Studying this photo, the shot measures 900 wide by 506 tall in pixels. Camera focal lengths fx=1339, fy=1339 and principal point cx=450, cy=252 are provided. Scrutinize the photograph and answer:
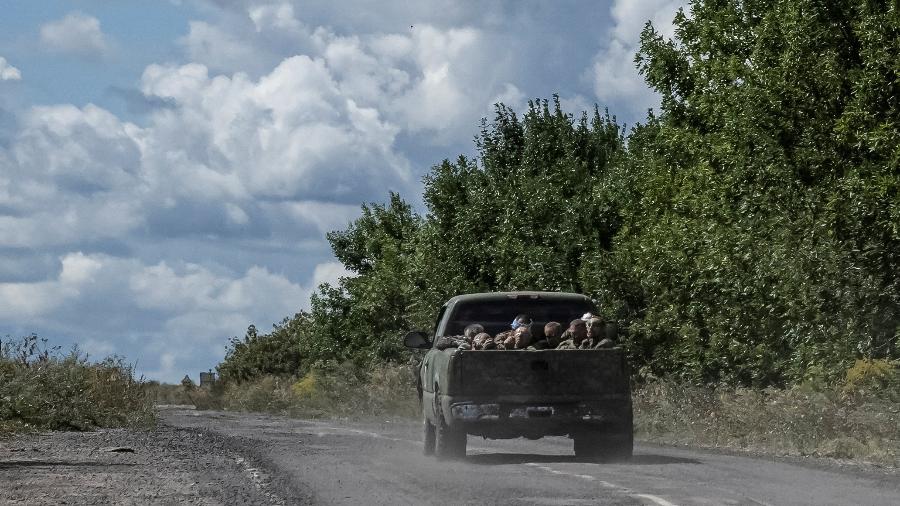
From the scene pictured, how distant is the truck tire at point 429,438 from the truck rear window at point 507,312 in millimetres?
1277

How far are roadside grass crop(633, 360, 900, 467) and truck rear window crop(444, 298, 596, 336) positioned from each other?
406 cm

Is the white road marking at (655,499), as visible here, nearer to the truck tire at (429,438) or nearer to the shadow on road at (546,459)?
the shadow on road at (546,459)

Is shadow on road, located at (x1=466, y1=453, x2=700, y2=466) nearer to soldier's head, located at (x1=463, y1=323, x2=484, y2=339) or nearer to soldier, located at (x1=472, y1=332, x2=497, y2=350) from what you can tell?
soldier, located at (x1=472, y1=332, x2=497, y2=350)

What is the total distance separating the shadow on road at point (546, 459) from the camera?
1648 cm

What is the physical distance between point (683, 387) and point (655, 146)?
17.7 metres

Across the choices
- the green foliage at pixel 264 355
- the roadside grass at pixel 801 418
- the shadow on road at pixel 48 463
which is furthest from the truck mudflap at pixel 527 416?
the green foliage at pixel 264 355

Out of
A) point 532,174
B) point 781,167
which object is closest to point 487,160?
point 532,174

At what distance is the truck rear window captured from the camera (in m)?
18.3

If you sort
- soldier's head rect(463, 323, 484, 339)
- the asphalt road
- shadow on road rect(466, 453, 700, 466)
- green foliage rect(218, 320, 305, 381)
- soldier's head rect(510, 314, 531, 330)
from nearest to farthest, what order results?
the asphalt road
shadow on road rect(466, 453, 700, 466)
soldier's head rect(510, 314, 531, 330)
soldier's head rect(463, 323, 484, 339)
green foliage rect(218, 320, 305, 381)

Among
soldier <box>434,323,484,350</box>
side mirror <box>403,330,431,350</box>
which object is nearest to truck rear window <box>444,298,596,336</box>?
side mirror <box>403,330,431,350</box>

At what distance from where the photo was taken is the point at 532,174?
4888 cm

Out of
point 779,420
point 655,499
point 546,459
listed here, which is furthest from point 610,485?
point 779,420

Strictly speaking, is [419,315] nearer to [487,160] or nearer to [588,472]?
[487,160]

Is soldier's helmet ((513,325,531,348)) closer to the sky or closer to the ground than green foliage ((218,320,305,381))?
closer to the ground
